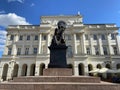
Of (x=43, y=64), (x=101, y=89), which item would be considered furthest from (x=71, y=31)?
(x=101, y=89)

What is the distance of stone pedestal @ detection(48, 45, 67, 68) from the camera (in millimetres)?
10654

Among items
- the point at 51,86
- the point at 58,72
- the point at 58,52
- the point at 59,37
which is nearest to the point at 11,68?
the point at 59,37

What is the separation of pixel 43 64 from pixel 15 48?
990 cm

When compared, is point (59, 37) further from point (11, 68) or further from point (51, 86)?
point (11, 68)

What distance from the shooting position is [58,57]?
35.9 feet

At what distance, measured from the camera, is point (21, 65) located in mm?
34000

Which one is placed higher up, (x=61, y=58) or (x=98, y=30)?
(x=98, y=30)

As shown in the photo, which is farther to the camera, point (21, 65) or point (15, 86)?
point (21, 65)

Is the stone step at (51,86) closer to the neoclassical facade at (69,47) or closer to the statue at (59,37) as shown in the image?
the statue at (59,37)

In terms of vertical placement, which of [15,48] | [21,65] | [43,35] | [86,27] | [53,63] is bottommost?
[21,65]

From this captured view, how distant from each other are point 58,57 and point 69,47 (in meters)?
24.7

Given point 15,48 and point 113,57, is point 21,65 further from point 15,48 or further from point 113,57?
point 113,57

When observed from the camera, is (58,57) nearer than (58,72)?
No

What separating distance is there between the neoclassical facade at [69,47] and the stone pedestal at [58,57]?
21.2 metres
